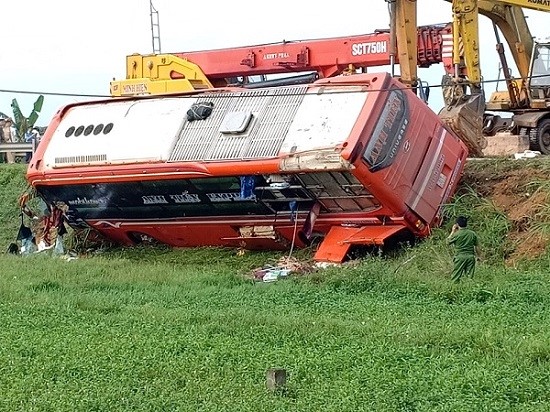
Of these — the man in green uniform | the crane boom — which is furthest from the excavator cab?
the man in green uniform

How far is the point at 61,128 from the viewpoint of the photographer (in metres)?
18.5

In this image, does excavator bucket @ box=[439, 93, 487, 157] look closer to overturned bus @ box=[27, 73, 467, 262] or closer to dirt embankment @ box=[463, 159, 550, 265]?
dirt embankment @ box=[463, 159, 550, 265]

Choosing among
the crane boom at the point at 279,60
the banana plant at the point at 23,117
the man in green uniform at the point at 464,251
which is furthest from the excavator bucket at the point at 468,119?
the banana plant at the point at 23,117

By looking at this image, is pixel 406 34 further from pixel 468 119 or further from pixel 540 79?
pixel 540 79

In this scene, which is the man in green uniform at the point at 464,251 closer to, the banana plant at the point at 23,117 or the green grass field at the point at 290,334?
the green grass field at the point at 290,334

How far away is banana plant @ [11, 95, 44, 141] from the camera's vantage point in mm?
34281

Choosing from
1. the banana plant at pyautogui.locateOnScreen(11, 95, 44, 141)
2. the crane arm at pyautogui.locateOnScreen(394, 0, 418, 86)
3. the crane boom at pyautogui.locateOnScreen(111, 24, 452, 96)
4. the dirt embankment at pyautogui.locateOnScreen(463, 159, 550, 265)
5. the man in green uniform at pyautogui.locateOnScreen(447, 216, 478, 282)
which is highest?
the crane arm at pyautogui.locateOnScreen(394, 0, 418, 86)

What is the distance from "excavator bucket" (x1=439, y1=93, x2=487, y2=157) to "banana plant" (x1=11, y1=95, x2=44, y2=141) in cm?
2001

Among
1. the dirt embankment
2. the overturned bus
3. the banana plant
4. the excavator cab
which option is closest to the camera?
the dirt embankment

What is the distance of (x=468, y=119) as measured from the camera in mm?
18000

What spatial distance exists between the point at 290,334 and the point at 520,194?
746cm

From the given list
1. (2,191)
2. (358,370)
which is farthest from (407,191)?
(2,191)

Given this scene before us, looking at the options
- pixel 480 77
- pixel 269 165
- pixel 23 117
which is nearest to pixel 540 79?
pixel 480 77

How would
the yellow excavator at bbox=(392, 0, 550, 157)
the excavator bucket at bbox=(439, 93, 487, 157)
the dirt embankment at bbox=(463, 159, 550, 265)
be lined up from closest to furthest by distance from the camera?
1. the dirt embankment at bbox=(463, 159, 550, 265)
2. the excavator bucket at bbox=(439, 93, 487, 157)
3. the yellow excavator at bbox=(392, 0, 550, 157)
